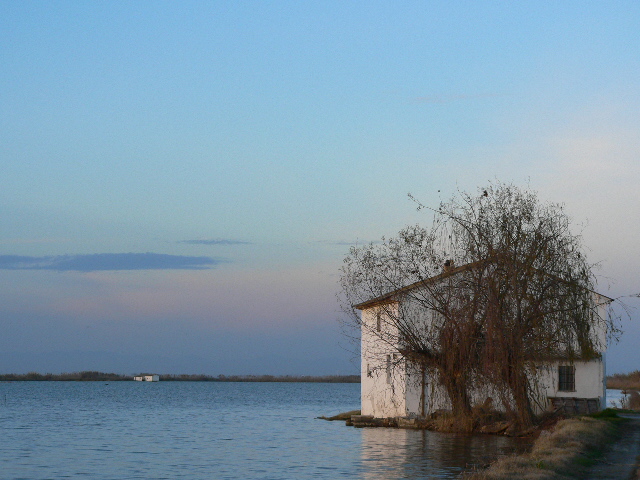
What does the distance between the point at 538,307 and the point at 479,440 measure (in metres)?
5.66

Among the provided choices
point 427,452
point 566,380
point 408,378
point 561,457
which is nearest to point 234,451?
point 427,452

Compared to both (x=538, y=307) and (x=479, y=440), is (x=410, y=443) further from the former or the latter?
(x=538, y=307)

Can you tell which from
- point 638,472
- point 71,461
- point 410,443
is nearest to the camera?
point 638,472

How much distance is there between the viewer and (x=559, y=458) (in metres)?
20.8

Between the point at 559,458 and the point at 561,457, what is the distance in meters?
0.18

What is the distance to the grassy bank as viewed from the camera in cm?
1817

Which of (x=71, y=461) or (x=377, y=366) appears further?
(x=377, y=366)

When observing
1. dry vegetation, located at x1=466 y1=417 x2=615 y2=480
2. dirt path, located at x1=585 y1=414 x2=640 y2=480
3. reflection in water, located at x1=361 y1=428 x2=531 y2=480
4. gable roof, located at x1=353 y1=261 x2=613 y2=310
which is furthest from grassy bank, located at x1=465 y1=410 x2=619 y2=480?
gable roof, located at x1=353 y1=261 x2=613 y2=310

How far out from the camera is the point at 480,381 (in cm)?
3438

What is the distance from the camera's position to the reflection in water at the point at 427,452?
968 inches

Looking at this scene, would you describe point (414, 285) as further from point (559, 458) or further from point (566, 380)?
point (559, 458)

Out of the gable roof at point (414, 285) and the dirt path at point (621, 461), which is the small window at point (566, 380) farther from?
the dirt path at point (621, 461)

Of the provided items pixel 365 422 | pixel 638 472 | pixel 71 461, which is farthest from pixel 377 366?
pixel 638 472

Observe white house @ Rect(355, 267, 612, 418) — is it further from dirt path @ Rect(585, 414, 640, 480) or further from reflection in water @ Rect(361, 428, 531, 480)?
dirt path @ Rect(585, 414, 640, 480)
